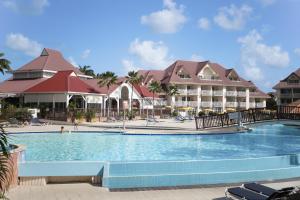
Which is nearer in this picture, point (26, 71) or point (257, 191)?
point (257, 191)

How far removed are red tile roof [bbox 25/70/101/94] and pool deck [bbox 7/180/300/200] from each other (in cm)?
3053

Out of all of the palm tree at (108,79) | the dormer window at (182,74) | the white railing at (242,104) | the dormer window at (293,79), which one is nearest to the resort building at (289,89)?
the dormer window at (293,79)

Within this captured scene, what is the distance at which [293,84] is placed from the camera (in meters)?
68.6

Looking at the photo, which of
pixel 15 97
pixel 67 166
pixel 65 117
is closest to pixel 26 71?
pixel 15 97

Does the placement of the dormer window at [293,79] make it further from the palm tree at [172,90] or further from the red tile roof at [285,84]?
the palm tree at [172,90]

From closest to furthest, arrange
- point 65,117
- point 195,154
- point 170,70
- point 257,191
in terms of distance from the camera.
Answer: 1. point 257,191
2. point 195,154
3. point 65,117
4. point 170,70

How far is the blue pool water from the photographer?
18344 mm

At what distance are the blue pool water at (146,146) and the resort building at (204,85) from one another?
36.8 m

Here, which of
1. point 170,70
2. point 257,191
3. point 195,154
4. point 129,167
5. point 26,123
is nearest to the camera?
point 257,191

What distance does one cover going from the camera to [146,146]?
21.7 m

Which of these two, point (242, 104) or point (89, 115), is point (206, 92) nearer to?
point (242, 104)

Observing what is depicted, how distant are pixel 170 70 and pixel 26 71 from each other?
91.1 feet

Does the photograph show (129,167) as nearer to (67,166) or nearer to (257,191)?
(67,166)

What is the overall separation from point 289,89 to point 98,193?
2616 inches
